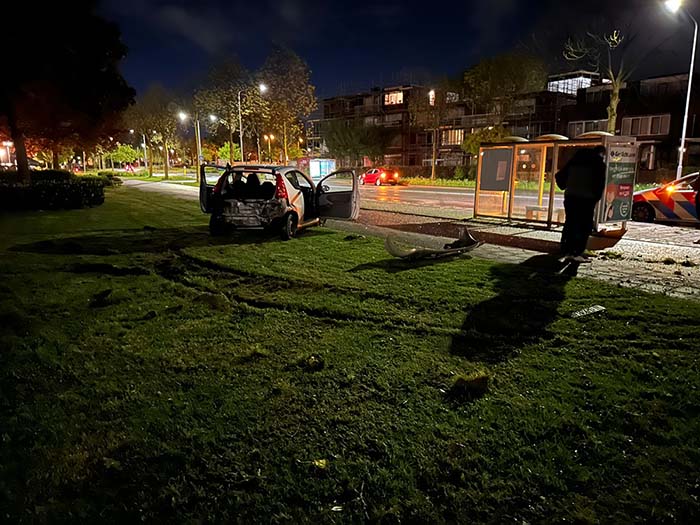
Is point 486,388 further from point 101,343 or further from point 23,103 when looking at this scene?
point 23,103

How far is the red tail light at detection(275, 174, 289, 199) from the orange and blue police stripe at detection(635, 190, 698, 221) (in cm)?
1038

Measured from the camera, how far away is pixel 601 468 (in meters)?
2.99

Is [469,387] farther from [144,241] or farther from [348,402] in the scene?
[144,241]

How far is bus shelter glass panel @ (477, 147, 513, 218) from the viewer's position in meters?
13.7

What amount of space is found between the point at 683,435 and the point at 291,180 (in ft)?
30.6

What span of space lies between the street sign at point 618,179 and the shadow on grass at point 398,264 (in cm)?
458

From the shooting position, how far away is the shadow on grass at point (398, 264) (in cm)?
799

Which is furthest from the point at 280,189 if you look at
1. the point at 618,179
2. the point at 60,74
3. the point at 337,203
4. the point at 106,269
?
the point at 60,74

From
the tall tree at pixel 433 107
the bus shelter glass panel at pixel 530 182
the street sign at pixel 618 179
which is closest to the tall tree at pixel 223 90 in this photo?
the tall tree at pixel 433 107

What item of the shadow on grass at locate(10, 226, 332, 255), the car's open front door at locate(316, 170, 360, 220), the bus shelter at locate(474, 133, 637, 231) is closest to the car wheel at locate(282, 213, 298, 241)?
the shadow on grass at locate(10, 226, 332, 255)

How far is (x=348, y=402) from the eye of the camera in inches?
149

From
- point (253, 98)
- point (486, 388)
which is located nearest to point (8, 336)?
point (486, 388)

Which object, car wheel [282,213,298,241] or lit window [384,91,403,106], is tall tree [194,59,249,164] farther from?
car wheel [282,213,298,241]

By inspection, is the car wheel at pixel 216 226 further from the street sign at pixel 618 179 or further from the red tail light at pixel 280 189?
the street sign at pixel 618 179
